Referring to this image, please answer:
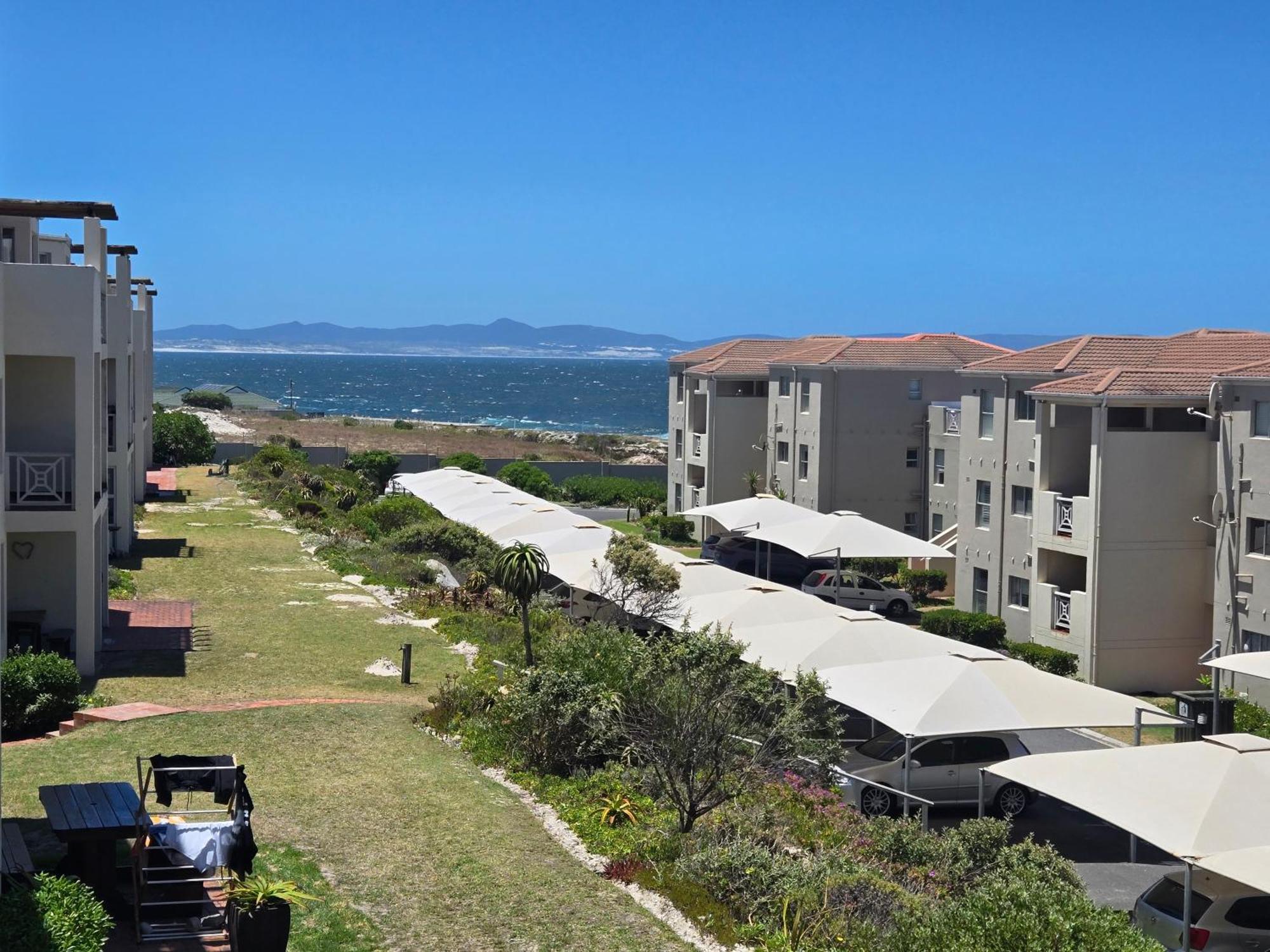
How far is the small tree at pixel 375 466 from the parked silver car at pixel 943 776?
45.5 meters

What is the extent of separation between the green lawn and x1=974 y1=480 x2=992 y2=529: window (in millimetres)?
15676

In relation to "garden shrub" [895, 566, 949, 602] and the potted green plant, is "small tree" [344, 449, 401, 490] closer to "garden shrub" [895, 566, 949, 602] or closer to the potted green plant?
"garden shrub" [895, 566, 949, 602]

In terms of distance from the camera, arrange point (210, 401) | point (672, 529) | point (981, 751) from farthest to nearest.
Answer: point (210, 401) → point (672, 529) → point (981, 751)

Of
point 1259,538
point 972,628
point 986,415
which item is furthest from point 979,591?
point 1259,538

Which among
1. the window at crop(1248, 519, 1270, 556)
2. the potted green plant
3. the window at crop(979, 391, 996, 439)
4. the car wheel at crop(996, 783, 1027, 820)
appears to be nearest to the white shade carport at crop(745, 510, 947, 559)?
the window at crop(979, 391, 996, 439)

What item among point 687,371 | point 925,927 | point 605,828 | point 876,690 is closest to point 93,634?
point 605,828

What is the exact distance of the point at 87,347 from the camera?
22797 millimetres

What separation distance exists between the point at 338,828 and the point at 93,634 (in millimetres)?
9982

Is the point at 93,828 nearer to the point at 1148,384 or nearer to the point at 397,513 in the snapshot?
the point at 1148,384

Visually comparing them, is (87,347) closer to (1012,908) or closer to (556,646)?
(556,646)

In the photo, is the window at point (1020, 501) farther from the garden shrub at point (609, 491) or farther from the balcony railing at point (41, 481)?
the garden shrub at point (609, 491)

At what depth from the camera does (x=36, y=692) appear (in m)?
18.8

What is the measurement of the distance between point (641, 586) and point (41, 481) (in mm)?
11142

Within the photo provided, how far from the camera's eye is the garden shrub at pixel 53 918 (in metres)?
9.34
